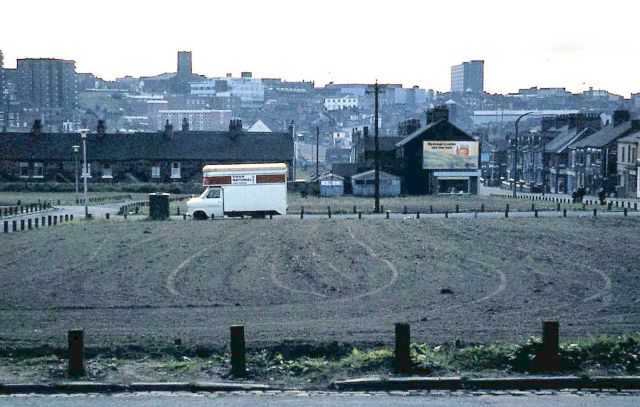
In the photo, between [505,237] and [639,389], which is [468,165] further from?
[639,389]

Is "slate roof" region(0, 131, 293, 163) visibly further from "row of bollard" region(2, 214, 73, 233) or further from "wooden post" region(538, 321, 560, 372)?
"wooden post" region(538, 321, 560, 372)

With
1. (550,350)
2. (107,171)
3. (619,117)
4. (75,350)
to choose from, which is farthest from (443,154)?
(75,350)

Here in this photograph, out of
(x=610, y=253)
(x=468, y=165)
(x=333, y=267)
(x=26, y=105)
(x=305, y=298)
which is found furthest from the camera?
(x=26, y=105)

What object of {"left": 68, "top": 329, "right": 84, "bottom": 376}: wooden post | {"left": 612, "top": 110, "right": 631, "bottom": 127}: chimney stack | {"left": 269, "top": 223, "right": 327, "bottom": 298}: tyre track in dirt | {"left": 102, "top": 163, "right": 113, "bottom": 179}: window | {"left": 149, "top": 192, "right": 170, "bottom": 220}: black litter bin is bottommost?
{"left": 269, "top": 223, "right": 327, "bottom": 298}: tyre track in dirt

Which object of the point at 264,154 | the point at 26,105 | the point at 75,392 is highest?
the point at 26,105

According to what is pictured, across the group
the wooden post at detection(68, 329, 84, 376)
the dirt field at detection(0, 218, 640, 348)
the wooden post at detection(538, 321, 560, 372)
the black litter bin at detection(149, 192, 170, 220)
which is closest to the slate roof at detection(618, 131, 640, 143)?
the dirt field at detection(0, 218, 640, 348)

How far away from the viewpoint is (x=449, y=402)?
10977 mm

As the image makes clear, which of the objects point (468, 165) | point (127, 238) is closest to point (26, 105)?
point (468, 165)

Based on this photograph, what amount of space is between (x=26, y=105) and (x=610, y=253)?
18523 centimetres

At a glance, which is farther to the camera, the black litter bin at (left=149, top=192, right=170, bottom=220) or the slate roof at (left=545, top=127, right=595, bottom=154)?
the slate roof at (left=545, top=127, right=595, bottom=154)

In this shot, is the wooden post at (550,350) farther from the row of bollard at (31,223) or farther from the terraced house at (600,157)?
the terraced house at (600,157)

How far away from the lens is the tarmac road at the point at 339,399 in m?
10.9

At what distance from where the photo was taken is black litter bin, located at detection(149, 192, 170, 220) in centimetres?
4444

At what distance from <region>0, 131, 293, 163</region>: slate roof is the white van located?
1607 inches
